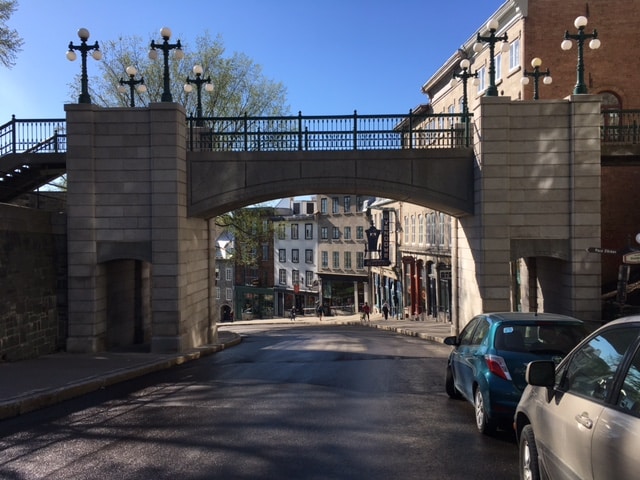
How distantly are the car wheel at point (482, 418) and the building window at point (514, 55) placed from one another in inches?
832

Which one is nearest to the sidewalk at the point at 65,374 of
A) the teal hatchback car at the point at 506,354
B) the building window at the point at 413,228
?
the teal hatchback car at the point at 506,354

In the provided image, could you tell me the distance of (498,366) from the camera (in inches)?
261

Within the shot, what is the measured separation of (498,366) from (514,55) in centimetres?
2234

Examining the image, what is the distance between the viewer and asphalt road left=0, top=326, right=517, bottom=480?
18.4 ft

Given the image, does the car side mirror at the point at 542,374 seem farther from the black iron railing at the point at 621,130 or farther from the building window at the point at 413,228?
the building window at the point at 413,228

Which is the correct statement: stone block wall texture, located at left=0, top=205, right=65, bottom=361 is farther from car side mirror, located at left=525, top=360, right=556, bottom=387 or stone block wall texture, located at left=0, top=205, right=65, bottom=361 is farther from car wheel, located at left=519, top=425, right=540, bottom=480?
car side mirror, located at left=525, top=360, right=556, bottom=387

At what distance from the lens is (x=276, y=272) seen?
213 feet

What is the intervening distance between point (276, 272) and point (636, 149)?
166ft

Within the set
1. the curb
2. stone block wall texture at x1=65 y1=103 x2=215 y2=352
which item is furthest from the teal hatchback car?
stone block wall texture at x1=65 y1=103 x2=215 y2=352

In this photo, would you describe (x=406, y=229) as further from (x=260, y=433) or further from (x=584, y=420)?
(x=584, y=420)

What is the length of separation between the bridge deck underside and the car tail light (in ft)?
33.3

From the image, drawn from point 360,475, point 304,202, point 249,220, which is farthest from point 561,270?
point 304,202

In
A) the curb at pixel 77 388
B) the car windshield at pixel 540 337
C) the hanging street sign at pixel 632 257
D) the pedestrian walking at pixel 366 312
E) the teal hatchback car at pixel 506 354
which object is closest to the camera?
the teal hatchback car at pixel 506 354

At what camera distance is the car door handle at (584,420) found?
3.46 meters
